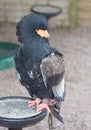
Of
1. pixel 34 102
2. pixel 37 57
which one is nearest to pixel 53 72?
pixel 37 57

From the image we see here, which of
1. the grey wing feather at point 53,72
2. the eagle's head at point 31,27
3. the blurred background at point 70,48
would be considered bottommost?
the blurred background at point 70,48

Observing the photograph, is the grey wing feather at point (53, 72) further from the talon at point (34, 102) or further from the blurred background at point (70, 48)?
the blurred background at point (70, 48)

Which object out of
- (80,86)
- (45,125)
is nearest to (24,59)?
Answer: (45,125)

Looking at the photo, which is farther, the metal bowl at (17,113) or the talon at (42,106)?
the talon at (42,106)

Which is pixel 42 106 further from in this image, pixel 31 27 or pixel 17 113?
pixel 31 27

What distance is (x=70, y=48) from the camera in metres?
5.64

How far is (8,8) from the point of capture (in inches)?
257

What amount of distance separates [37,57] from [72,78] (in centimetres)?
204

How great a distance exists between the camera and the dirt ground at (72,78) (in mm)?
3734

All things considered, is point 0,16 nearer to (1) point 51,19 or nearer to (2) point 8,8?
(2) point 8,8

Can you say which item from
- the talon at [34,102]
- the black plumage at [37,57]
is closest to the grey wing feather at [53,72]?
the black plumage at [37,57]

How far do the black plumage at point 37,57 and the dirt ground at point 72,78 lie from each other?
99 centimetres

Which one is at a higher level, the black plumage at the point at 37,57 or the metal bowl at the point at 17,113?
the black plumage at the point at 37,57

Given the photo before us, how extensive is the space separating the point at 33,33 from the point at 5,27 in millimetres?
3794
